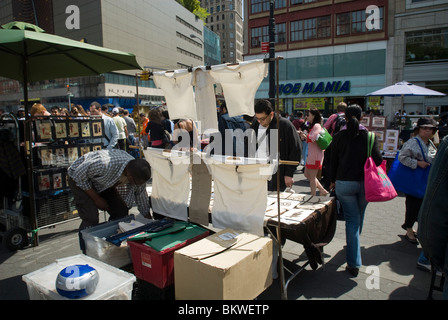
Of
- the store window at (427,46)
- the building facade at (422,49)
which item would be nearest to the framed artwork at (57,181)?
the building facade at (422,49)

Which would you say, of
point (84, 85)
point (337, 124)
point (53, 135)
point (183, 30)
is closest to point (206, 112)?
point (53, 135)

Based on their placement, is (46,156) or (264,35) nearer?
(46,156)

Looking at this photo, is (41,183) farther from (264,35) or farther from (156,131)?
(264,35)

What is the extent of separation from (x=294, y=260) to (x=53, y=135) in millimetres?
4057

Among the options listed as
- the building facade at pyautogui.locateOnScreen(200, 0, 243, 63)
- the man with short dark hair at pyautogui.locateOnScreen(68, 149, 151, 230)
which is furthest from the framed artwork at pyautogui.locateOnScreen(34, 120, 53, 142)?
the building facade at pyautogui.locateOnScreen(200, 0, 243, 63)

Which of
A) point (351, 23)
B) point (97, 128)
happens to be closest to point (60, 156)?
point (97, 128)

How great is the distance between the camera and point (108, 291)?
2.36 m

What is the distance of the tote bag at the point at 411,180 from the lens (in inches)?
163

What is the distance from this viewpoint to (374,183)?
3.36m

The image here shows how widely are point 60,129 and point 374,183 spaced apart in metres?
4.58

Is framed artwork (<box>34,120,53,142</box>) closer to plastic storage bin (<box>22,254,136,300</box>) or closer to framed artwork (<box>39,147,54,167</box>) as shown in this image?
framed artwork (<box>39,147,54,167</box>)

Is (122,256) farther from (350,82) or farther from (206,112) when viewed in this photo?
(350,82)

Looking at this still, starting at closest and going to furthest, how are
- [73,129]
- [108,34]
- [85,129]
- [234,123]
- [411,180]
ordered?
[411,180], [73,129], [85,129], [234,123], [108,34]

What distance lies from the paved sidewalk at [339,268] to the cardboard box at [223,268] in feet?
2.22
